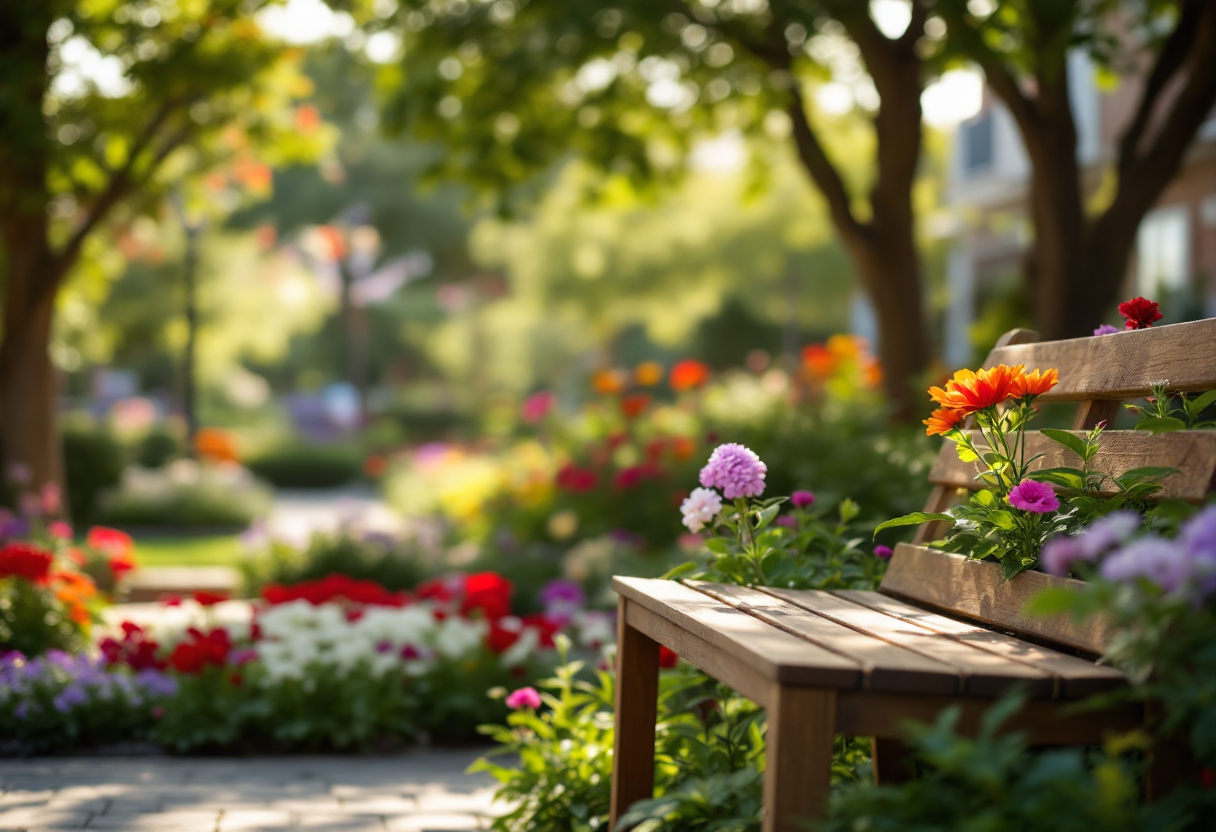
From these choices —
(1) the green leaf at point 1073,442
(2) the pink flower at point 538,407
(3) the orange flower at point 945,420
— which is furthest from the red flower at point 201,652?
(2) the pink flower at point 538,407

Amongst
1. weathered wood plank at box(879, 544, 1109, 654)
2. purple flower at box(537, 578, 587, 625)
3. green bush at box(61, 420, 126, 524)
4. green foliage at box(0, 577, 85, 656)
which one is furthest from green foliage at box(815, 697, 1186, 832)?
green bush at box(61, 420, 126, 524)

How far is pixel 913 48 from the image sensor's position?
722cm

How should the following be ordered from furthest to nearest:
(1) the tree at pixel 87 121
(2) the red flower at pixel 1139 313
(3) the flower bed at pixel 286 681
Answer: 1. (1) the tree at pixel 87 121
2. (3) the flower bed at pixel 286 681
3. (2) the red flower at pixel 1139 313

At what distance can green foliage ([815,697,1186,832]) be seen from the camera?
64.7 inches

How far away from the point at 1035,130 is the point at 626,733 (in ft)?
17.6

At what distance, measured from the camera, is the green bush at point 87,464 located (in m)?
13.2

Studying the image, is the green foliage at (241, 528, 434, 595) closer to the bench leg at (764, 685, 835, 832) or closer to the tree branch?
the tree branch

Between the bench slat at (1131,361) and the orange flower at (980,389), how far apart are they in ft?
1.12

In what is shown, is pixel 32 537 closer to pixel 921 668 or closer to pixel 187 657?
pixel 187 657

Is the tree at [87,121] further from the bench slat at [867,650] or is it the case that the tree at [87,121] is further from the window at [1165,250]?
the window at [1165,250]

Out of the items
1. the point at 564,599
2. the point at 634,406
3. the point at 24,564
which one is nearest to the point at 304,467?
the point at 634,406

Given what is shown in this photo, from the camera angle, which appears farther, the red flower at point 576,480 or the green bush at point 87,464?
the green bush at point 87,464

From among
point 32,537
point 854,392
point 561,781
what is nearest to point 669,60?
point 854,392

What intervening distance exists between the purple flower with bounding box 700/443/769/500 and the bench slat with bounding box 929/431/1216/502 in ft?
1.82
